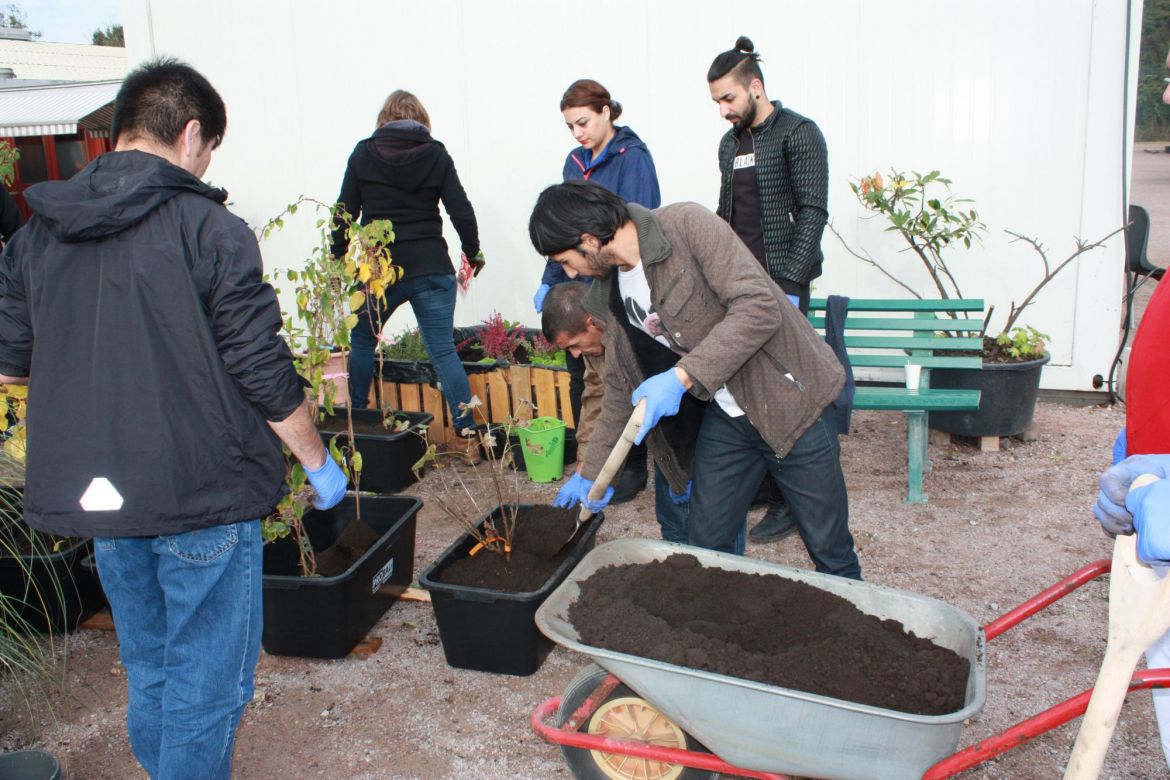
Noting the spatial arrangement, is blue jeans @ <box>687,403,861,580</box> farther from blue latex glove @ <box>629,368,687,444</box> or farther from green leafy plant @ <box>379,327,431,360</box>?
green leafy plant @ <box>379,327,431,360</box>

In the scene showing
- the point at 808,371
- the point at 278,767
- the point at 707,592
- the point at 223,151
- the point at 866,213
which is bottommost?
the point at 278,767

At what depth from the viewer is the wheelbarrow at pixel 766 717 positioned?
181 cm

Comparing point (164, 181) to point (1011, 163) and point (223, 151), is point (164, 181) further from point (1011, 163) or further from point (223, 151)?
point (223, 151)

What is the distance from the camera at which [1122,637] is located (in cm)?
156

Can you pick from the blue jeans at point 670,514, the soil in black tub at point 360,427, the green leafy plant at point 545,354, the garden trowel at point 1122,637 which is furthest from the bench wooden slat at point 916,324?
the garden trowel at point 1122,637

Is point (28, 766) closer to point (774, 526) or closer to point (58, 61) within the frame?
point (774, 526)

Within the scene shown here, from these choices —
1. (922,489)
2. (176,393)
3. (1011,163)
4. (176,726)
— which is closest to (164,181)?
(176,393)

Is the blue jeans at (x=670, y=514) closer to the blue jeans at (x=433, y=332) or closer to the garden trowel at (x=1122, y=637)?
Answer: the blue jeans at (x=433, y=332)

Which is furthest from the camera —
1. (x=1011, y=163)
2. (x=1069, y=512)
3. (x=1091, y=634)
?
(x=1011, y=163)

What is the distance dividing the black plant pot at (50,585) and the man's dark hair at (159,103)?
1959mm

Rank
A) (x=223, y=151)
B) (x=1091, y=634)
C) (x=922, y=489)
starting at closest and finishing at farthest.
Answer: (x=1091, y=634) < (x=922, y=489) < (x=223, y=151)

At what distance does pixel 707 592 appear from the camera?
2.36 metres

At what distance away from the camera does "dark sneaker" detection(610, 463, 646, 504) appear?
4539mm

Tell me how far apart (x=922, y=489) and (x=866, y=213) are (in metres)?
1.91
